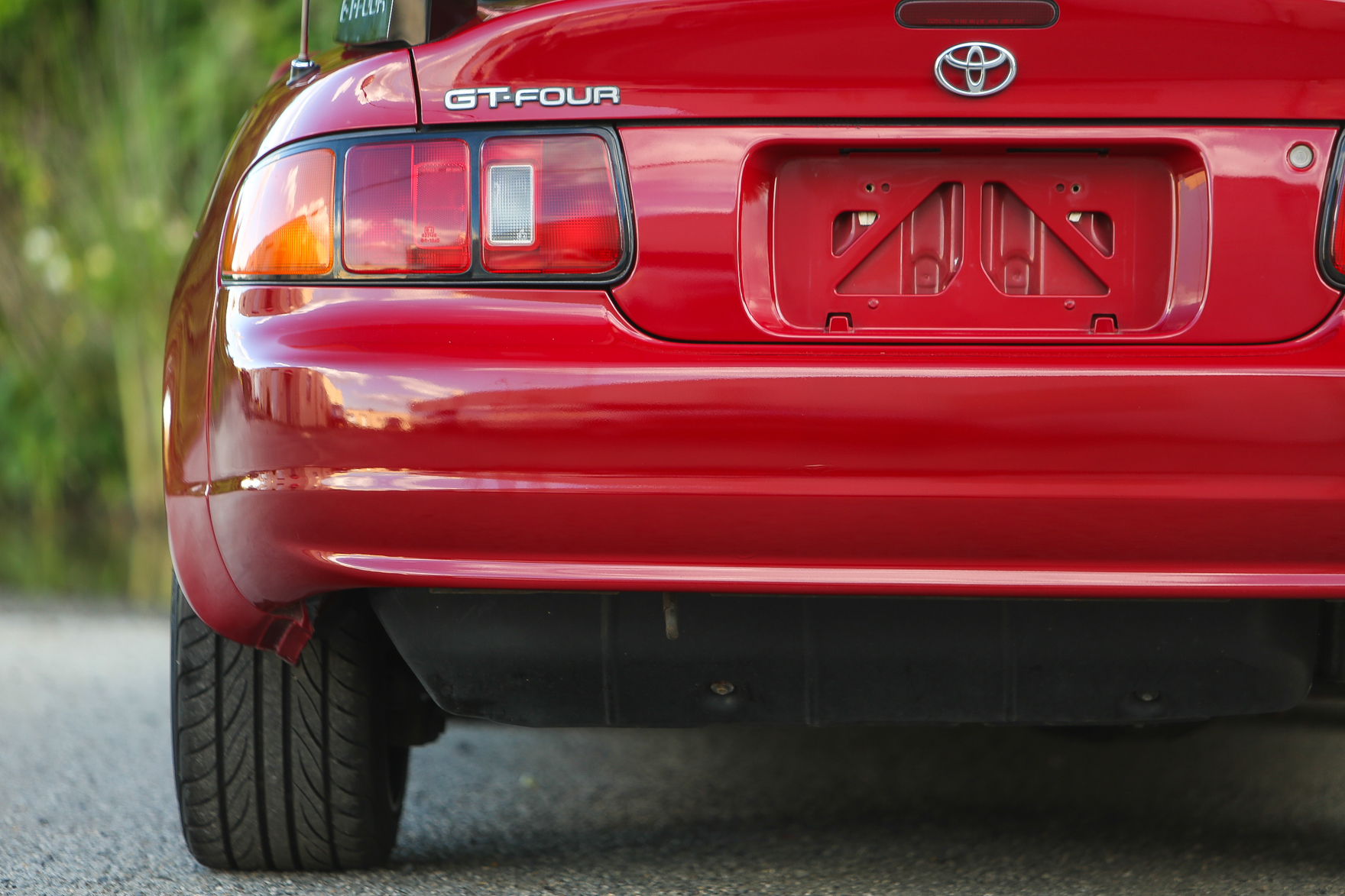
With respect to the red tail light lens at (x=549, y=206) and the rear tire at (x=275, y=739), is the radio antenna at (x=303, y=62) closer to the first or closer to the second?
the red tail light lens at (x=549, y=206)

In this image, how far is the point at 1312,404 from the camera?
5.20 ft

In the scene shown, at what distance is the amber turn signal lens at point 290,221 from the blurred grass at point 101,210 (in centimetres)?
625

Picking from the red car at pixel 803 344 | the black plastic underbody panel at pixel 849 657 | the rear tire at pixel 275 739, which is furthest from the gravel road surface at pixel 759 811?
the red car at pixel 803 344

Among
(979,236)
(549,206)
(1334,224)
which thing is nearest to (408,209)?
(549,206)

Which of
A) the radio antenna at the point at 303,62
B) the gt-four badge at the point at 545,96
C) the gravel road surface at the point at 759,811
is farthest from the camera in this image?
the gravel road surface at the point at 759,811

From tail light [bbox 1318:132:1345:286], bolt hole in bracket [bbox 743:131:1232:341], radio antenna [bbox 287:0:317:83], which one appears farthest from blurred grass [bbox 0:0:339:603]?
tail light [bbox 1318:132:1345:286]

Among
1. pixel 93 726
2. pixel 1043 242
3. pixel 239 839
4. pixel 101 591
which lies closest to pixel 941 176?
pixel 1043 242

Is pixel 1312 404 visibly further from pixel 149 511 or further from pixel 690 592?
pixel 149 511

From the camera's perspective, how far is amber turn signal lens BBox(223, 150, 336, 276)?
5.60ft

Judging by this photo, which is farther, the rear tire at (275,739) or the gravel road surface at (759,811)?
the gravel road surface at (759,811)

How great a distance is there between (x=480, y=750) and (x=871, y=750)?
34.1 inches

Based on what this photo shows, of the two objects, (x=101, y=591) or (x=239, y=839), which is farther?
(x=101, y=591)

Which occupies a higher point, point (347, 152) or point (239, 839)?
point (347, 152)

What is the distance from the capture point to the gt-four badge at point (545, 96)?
66.4 inches
